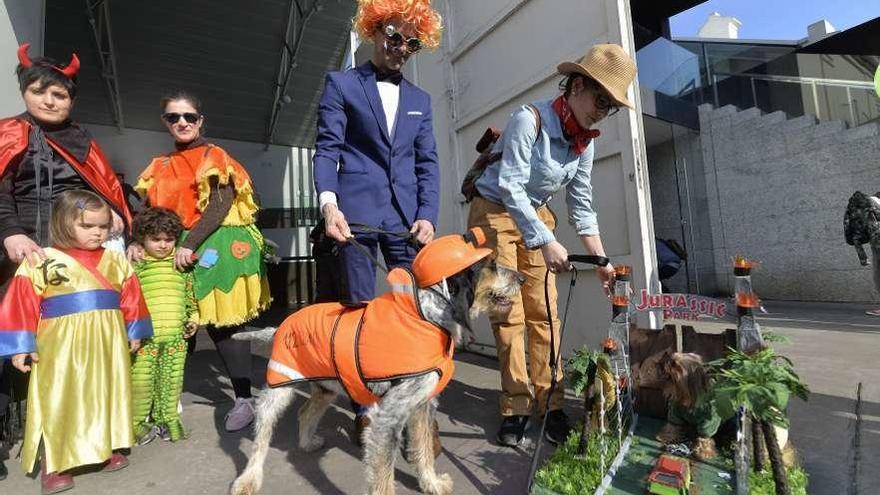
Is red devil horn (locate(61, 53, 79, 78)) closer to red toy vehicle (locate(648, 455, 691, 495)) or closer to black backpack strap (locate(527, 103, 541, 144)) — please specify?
black backpack strap (locate(527, 103, 541, 144))

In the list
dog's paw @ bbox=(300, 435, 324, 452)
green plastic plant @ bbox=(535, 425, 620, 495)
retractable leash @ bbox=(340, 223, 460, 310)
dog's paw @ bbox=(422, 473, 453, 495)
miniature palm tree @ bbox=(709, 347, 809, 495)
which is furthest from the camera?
dog's paw @ bbox=(300, 435, 324, 452)

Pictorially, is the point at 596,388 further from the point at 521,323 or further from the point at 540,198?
the point at 540,198

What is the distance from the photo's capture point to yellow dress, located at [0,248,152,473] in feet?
7.68

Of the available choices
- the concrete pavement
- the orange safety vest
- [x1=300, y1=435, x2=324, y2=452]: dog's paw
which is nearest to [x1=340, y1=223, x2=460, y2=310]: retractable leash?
the orange safety vest

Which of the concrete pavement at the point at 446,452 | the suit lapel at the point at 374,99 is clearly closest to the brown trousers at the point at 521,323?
the concrete pavement at the point at 446,452

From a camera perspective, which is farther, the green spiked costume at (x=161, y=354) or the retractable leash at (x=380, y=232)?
the green spiked costume at (x=161, y=354)

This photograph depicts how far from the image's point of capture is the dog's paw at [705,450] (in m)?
2.04

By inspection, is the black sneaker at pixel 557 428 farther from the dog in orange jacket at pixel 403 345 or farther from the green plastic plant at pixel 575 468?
the dog in orange jacket at pixel 403 345

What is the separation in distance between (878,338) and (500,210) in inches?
188

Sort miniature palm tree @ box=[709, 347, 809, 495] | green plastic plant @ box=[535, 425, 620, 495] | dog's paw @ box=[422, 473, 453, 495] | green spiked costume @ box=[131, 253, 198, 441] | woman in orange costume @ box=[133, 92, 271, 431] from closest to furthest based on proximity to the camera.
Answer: miniature palm tree @ box=[709, 347, 809, 495] → green plastic plant @ box=[535, 425, 620, 495] → dog's paw @ box=[422, 473, 453, 495] → green spiked costume @ box=[131, 253, 198, 441] → woman in orange costume @ box=[133, 92, 271, 431]

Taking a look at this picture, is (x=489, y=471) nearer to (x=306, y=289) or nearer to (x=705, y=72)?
(x=306, y=289)

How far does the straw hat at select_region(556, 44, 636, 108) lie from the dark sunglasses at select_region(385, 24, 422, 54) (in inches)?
34.6

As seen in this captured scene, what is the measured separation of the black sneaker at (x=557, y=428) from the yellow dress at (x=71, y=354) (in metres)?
2.32

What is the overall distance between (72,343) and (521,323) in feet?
7.94
